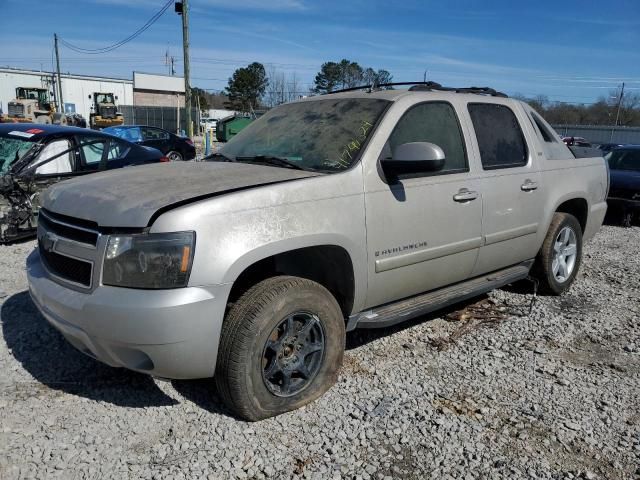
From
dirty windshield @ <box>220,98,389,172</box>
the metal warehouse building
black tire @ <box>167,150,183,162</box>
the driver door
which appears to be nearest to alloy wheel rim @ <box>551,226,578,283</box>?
the driver door

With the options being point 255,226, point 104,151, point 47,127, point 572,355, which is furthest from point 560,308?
point 47,127

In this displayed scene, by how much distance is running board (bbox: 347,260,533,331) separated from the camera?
3.56 meters

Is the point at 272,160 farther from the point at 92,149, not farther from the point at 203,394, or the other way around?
the point at 92,149

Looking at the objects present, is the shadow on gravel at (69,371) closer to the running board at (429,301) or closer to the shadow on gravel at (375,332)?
the running board at (429,301)

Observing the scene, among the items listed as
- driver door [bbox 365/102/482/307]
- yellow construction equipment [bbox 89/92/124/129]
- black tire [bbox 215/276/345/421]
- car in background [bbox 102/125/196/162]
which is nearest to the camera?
black tire [bbox 215/276/345/421]

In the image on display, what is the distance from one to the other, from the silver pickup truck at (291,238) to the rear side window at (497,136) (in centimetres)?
2

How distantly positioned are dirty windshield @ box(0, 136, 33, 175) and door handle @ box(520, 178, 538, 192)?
6.14 meters

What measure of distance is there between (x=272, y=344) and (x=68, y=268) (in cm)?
117

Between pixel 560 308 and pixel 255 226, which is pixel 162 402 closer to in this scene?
pixel 255 226

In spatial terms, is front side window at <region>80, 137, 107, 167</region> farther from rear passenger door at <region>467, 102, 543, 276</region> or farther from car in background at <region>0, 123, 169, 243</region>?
rear passenger door at <region>467, 102, 543, 276</region>

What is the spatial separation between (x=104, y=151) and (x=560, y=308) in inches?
248

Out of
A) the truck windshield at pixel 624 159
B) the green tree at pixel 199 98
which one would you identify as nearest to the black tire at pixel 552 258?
the truck windshield at pixel 624 159

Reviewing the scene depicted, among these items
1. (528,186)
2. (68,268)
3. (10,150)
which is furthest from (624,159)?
(68,268)

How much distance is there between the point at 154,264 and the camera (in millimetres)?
2613
